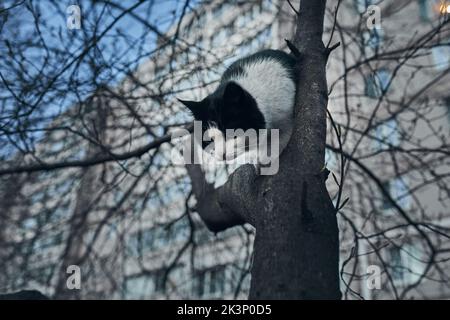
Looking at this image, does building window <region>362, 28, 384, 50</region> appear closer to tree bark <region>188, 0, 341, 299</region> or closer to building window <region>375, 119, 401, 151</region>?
building window <region>375, 119, 401, 151</region>

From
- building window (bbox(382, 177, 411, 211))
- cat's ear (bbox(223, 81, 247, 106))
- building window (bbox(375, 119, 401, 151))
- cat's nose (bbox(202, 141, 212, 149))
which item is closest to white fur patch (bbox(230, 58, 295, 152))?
cat's ear (bbox(223, 81, 247, 106))

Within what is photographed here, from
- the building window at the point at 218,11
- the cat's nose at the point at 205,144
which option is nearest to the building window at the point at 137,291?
the cat's nose at the point at 205,144

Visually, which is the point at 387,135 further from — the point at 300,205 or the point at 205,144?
the point at 300,205

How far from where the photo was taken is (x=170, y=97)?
460cm

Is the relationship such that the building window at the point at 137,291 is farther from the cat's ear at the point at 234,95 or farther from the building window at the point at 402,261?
the cat's ear at the point at 234,95

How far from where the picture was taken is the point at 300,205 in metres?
1.78

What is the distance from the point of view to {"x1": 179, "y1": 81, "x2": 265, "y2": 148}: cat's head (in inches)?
111

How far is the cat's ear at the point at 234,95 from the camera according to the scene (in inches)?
109

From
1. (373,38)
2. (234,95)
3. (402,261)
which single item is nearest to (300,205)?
(234,95)

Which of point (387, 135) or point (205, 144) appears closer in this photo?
point (205, 144)

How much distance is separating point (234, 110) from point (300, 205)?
128cm
